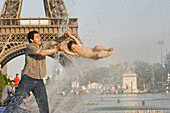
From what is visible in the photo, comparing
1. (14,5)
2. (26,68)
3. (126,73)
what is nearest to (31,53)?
(26,68)

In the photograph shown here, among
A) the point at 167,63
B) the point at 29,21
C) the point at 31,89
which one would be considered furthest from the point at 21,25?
the point at 31,89

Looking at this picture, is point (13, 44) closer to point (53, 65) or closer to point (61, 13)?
point (61, 13)

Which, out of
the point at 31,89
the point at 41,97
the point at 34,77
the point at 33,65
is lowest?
the point at 41,97

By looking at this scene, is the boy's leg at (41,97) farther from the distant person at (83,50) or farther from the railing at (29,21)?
the railing at (29,21)

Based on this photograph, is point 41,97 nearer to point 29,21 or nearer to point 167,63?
point 167,63

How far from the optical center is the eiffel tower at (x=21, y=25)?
37.3 m

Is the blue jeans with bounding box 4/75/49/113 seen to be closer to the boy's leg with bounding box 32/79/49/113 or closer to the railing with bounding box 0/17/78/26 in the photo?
the boy's leg with bounding box 32/79/49/113

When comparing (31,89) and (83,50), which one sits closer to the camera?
(83,50)

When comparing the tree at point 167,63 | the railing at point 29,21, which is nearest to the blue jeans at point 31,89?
the tree at point 167,63

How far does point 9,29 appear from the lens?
38438 millimetres

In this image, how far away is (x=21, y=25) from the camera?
128 feet

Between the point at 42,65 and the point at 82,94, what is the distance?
98.6 inches

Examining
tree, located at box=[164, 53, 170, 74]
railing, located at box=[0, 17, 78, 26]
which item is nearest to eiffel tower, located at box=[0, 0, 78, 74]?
railing, located at box=[0, 17, 78, 26]

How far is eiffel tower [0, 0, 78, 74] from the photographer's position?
37.3 metres
